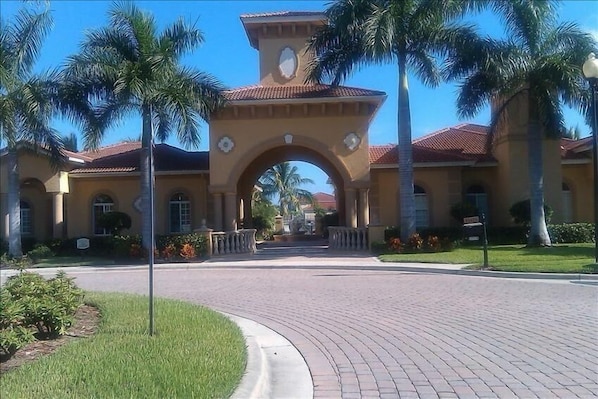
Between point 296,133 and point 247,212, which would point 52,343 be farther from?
point 247,212

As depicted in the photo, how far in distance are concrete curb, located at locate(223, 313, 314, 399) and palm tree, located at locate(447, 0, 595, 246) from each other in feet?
59.7

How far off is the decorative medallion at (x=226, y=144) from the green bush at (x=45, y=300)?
18.4 meters

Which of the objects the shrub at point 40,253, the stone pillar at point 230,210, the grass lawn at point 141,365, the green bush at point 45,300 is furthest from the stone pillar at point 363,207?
the green bush at point 45,300

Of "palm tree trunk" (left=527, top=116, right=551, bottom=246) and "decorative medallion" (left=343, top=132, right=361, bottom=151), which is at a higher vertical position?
"decorative medallion" (left=343, top=132, right=361, bottom=151)

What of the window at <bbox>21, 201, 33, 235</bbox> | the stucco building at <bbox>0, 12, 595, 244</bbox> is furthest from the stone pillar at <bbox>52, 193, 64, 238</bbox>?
the window at <bbox>21, 201, 33, 235</bbox>

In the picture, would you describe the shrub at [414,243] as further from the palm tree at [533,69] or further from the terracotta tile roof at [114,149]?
the terracotta tile roof at [114,149]

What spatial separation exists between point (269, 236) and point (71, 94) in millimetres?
24308

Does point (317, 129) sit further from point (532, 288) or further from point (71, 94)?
point (532, 288)

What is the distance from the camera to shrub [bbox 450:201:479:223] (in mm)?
28000

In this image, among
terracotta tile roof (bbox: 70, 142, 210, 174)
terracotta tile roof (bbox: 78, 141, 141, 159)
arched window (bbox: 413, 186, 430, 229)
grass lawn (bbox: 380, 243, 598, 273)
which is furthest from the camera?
terracotta tile roof (bbox: 78, 141, 141, 159)

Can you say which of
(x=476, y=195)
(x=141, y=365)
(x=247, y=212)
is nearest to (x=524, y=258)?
(x=476, y=195)

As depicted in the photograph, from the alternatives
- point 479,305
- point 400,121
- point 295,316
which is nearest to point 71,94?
point 400,121

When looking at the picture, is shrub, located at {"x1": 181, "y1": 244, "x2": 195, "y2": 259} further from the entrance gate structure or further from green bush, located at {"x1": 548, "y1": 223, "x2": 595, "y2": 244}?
green bush, located at {"x1": 548, "y1": 223, "x2": 595, "y2": 244}

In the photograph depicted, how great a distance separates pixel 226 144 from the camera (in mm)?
27375
